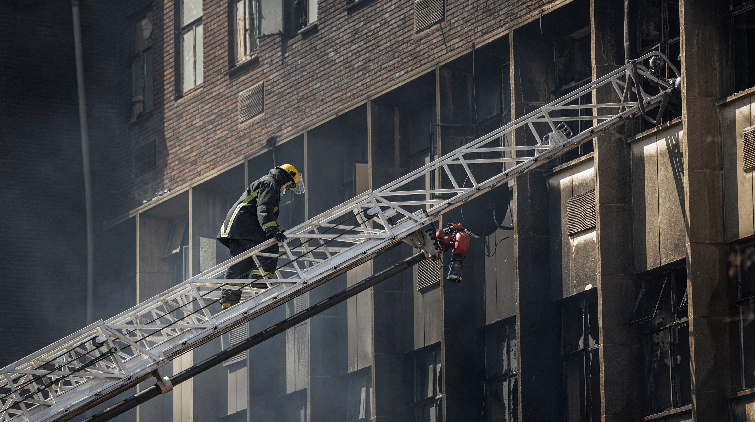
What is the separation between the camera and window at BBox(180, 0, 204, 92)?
2728 cm

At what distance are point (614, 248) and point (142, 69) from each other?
15.6 meters

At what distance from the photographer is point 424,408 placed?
69.2ft

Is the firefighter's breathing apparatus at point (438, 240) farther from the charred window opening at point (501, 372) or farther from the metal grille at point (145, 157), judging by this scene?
the metal grille at point (145, 157)

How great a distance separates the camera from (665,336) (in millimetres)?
16250

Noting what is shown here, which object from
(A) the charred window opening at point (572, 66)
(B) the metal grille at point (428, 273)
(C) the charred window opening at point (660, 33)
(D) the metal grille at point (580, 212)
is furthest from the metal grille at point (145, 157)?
(C) the charred window opening at point (660, 33)

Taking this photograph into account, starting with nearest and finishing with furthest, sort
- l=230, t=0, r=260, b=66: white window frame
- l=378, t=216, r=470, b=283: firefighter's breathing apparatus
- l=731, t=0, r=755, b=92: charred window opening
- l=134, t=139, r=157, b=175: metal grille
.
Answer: l=378, t=216, r=470, b=283: firefighter's breathing apparatus → l=731, t=0, r=755, b=92: charred window opening → l=230, t=0, r=260, b=66: white window frame → l=134, t=139, r=157, b=175: metal grille

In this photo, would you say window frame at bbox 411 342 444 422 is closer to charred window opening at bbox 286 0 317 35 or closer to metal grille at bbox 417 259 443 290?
metal grille at bbox 417 259 443 290

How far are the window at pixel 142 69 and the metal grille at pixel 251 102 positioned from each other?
409 cm

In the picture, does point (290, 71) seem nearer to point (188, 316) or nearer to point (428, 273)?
point (428, 273)

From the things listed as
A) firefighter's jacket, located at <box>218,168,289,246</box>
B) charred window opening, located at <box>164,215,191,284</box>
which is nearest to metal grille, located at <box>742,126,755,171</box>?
firefighter's jacket, located at <box>218,168,289,246</box>

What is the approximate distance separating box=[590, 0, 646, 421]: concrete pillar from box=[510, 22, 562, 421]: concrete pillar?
1.01m

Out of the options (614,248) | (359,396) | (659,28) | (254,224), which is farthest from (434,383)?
Result: (659,28)

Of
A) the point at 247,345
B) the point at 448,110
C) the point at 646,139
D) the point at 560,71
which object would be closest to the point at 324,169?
the point at 448,110

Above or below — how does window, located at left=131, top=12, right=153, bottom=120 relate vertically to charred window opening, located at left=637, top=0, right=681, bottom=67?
above
